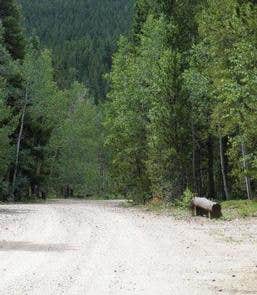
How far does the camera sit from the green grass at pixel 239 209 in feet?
90.3

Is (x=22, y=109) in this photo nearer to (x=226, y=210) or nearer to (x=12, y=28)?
(x=12, y=28)

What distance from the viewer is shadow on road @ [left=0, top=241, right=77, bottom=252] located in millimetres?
16188

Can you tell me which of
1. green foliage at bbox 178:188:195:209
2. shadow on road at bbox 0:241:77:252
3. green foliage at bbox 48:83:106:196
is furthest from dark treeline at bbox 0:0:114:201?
shadow on road at bbox 0:241:77:252

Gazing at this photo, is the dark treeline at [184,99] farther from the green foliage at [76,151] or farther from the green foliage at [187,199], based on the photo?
the green foliage at [76,151]

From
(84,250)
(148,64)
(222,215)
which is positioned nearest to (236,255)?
(84,250)

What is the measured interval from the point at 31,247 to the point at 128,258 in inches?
129

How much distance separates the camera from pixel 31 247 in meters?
16.7

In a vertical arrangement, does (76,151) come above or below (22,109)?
below

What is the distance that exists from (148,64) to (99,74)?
477 ft

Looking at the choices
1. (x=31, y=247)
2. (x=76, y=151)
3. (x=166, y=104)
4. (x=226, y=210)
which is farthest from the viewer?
(x=76, y=151)

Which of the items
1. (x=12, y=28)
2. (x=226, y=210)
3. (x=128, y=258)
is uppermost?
(x=12, y=28)

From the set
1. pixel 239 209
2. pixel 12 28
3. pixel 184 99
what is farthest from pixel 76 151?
pixel 239 209

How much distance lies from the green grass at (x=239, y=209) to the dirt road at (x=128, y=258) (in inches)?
143

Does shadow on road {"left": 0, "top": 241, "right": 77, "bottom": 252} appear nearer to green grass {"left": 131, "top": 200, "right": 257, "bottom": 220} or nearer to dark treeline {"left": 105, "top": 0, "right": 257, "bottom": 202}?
green grass {"left": 131, "top": 200, "right": 257, "bottom": 220}
